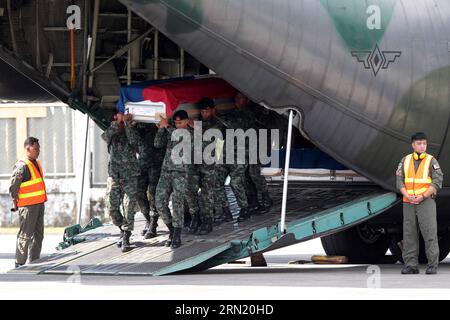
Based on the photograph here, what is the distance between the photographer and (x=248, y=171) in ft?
59.1

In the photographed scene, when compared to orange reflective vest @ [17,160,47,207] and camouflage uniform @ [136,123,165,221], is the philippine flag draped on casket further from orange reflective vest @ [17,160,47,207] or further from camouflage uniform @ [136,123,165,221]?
orange reflective vest @ [17,160,47,207]

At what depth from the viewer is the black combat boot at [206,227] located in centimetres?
1723

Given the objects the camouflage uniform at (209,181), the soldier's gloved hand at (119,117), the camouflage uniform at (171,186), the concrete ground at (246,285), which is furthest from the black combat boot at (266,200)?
the soldier's gloved hand at (119,117)

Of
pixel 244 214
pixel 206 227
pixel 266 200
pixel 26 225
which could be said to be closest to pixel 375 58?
pixel 266 200

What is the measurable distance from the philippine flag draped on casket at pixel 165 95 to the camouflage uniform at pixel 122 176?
0.32m

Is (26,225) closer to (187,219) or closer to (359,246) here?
(187,219)

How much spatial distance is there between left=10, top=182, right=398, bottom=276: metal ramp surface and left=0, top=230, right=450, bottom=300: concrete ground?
0.29 meters

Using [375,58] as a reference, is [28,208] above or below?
below

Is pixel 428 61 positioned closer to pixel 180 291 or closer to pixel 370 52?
pixel 370 52

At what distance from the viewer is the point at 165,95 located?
56.7 feet

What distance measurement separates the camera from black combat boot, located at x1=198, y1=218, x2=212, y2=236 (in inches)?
679

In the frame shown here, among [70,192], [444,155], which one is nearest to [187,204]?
[444,155]

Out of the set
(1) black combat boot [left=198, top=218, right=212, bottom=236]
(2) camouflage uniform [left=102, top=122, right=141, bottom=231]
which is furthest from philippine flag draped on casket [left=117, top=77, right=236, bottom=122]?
(1) black combat boot [left=198, top=218, right=212, bottom=236]

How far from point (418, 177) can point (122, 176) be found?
402cm
